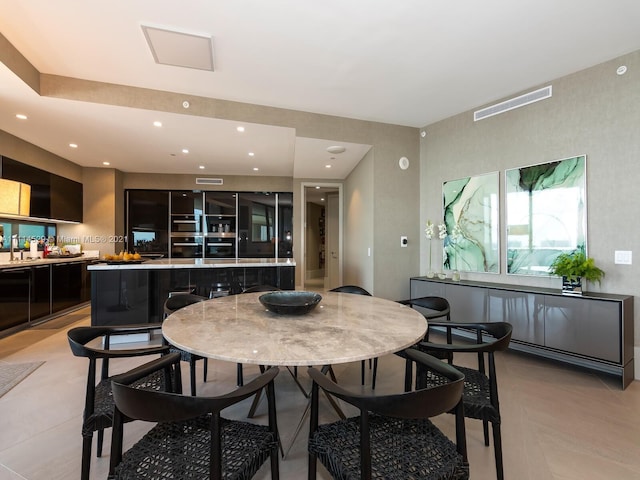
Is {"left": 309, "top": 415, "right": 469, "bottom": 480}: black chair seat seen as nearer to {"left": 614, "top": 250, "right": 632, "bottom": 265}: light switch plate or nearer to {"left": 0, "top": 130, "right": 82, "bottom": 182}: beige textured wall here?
{"left": 614, "top": 250, "right": 632, "bottom": 265}: light switch plate

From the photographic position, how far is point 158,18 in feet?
7.47

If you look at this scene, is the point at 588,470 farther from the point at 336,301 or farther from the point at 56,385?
the point at 56,385

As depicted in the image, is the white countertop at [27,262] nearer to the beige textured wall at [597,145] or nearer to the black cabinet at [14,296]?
the black cabinet at [14,296]

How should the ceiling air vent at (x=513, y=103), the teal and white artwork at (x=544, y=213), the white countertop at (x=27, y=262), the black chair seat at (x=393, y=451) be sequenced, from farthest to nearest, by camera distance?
the white countertop at (x=27, y=262), the ceiling air vent at (x=513, y=103), the teal and white artwork at (x=544, y=213), the black chair seat at (x=393, y=451)

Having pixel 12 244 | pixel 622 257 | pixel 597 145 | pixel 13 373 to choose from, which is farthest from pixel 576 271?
pixel 12 244

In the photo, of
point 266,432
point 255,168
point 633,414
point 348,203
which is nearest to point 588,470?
point 633,414

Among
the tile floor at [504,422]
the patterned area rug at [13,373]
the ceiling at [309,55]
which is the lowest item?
the tile floor at [504,422]

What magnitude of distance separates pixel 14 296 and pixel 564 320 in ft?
20.8

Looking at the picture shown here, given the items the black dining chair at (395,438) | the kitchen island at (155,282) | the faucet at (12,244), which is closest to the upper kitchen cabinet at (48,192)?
the faucet at (12,244)

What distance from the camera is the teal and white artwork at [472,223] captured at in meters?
3.64

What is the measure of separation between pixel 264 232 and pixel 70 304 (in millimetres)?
3767

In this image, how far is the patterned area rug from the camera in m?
2.52

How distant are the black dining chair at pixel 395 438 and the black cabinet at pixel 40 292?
4.96m

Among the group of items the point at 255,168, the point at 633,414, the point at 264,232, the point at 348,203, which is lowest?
the point at 633,414
